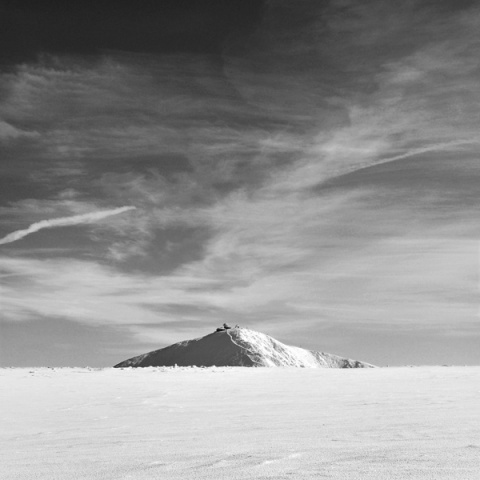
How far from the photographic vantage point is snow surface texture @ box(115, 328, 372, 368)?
5359 centimetres

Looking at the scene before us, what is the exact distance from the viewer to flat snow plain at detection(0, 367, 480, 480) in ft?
15.2

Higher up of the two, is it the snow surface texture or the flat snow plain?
the snow surface texture

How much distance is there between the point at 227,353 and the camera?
180ft

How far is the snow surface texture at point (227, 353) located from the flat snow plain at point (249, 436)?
40981mm

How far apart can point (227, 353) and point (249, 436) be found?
1930 inches

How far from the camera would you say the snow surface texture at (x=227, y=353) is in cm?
5359

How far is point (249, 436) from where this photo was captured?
21.6 ft

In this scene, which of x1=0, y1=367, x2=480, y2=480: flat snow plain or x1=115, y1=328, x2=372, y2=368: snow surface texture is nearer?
x1=0, y1=367, x2=480, y2=480: flat snow plain

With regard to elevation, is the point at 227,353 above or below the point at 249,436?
above

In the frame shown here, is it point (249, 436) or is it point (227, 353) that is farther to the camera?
point (227, 353)

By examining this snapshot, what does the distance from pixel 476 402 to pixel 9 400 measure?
1007 centimetres

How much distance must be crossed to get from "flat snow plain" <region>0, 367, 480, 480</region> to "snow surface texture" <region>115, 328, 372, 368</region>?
41.0 meters

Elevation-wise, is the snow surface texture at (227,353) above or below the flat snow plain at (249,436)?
above

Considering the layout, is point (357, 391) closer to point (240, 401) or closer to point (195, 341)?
point (240, 401)
